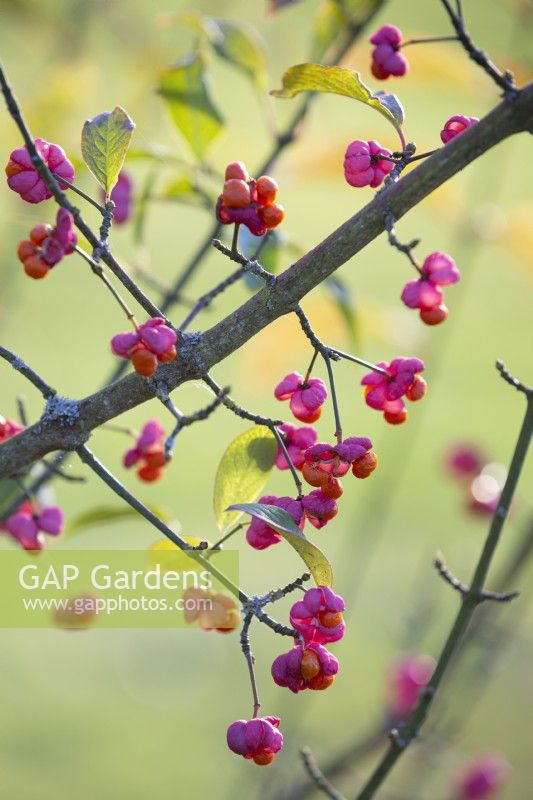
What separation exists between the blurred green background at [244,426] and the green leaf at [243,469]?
0.27 ft

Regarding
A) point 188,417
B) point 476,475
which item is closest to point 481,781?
point 476,475

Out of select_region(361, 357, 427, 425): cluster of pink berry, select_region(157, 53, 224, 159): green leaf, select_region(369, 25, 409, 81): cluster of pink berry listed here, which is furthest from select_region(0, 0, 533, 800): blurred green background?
select_region(369, 25, 409, 81): cluster of pink berry

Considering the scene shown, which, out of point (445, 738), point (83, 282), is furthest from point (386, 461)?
point (445, 738)

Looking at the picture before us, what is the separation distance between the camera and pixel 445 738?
1355 millimetres

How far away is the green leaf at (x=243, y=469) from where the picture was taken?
0.69 meters

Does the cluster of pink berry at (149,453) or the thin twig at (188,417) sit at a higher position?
the thin twig at (188,417)

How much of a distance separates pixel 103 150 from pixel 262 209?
108 mm

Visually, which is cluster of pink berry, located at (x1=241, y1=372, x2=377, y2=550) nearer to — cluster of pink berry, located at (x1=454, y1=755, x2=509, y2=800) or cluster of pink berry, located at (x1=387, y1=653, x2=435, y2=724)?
cluster of pink berry, located at (x1=387, y1=653, x2=435, y2=724)

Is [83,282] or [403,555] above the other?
[83,282]

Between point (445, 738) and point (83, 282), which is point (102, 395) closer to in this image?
point (445, 738)

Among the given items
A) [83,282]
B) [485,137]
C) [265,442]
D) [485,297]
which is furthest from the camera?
[485,297]

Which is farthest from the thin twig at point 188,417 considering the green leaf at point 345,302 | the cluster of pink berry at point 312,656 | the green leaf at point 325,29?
the green leaf at point 325,29

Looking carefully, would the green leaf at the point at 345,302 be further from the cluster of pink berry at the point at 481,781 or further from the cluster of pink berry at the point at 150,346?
the cluster of pink berry at the point at 481,781

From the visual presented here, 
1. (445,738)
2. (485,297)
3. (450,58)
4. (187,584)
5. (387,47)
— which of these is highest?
(485,297)
